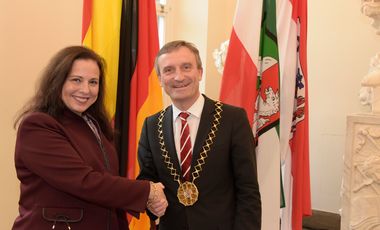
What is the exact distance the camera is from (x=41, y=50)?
8.43 feet

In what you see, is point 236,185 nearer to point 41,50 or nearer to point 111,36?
point 111,36

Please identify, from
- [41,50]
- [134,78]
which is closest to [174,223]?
[134,78]

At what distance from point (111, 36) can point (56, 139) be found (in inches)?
40.5

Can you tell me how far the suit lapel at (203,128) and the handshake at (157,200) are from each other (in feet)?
0.52

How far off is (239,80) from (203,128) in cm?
78

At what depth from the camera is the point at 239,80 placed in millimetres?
2262

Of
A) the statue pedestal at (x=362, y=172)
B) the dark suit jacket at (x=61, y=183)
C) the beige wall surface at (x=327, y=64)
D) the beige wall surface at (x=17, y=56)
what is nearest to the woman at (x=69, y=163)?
the dark suit jacket at (x=61, y=183)

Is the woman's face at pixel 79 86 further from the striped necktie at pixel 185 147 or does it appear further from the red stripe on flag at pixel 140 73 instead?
the red stripe on flag at pixel 140 73

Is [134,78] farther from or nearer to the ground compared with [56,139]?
farther from the ground

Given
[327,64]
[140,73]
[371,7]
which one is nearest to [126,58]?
[140,73]

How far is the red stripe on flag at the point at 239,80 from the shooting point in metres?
2.24

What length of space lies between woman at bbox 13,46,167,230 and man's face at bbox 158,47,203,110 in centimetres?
27

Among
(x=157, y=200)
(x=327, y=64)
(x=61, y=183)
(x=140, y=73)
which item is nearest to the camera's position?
(x=61, y=183)

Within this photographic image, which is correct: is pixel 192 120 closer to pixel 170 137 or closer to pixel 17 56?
pixel 170 137
